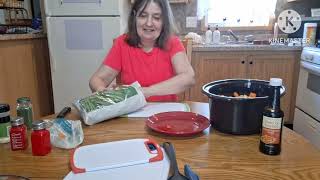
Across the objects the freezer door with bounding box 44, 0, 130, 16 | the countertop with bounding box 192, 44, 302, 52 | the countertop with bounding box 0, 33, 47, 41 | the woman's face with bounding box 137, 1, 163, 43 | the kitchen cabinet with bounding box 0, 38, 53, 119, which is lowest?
the kitchen cabinet with bounding box 0, 38, 53, 119

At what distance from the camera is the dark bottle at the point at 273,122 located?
733mm

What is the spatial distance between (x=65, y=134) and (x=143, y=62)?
33.6 inches

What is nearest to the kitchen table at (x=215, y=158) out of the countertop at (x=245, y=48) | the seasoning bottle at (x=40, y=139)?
the seasoning bottle at (x=40, y=139)

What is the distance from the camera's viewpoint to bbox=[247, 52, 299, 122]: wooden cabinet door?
2.72 meters

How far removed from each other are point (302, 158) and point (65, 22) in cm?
224

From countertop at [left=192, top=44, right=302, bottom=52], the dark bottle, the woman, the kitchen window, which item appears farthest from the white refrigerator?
the dark bottle

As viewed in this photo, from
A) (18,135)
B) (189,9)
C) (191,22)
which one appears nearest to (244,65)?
(191,22)

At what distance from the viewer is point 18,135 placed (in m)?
0.81

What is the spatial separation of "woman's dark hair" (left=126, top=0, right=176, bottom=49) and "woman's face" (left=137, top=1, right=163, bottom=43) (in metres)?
0.02

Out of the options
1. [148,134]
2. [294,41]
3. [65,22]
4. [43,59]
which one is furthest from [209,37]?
[148,134]

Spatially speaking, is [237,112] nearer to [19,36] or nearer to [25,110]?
[25,110]

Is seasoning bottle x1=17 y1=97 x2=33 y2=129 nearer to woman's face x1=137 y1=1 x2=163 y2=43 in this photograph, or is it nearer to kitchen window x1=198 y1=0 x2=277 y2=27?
woman's face x1=137 y1=1 x2=163 y2=43

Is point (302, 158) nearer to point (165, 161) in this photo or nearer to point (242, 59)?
point (165, 161)

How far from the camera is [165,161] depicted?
728mm
